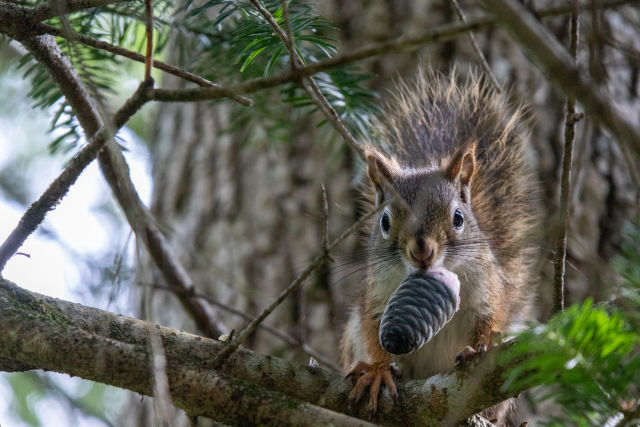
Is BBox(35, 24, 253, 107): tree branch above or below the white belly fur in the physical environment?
above

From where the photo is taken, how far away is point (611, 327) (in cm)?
81

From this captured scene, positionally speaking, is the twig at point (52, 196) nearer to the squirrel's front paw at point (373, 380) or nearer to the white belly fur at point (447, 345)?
the squirrel's front paw at point (373, 380)

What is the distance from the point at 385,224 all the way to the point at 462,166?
32cm

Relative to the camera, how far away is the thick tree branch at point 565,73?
0.62m

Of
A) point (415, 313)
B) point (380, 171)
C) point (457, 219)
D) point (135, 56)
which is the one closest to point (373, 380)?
point (415, 313)

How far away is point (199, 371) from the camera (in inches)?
51.5

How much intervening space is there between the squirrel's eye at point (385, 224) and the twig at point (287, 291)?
2.54 feet

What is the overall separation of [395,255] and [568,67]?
1.33 m

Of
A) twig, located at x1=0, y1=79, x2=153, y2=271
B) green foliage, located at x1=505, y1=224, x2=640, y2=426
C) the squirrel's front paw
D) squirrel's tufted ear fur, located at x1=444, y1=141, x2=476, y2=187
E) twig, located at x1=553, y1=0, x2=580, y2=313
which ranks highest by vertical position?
squirrel's tufted ear fur, located at x1=444, y1=141, x2=476, y2=187

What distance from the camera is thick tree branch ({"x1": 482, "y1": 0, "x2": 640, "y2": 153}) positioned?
621 mm

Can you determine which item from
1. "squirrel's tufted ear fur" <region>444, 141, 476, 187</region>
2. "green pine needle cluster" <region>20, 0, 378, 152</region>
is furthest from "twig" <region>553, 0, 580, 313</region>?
"squirrel's tufted ear fur" <region>444, 141, 476, 187</region>

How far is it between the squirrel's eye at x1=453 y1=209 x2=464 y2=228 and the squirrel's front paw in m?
0.44

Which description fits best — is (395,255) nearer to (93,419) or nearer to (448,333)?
(448,333)

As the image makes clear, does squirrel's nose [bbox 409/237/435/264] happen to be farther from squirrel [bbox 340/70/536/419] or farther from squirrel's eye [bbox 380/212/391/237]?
squirrel's eye [bbox 380/212/391/237]
